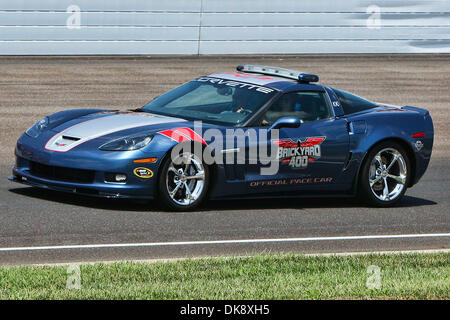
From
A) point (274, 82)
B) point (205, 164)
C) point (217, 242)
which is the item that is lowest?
point (217, 242)

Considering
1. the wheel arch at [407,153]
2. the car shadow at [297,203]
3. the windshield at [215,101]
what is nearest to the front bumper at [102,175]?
the car shadow at [297,203]

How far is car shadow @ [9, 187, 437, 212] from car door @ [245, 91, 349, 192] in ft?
1.26

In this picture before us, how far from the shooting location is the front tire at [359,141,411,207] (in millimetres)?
10688

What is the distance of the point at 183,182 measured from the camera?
9.53 meters

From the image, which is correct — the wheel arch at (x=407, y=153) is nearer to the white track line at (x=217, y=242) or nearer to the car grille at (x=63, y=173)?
the white track line at (x=217, y=242)

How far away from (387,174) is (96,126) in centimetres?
334

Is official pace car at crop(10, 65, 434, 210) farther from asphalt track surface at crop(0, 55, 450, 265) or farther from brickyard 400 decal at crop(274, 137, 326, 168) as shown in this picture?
asphalt track surface at crop(0, 55, 450, 265)

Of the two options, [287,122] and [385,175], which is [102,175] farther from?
[385,175]

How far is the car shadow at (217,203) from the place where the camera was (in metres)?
9.79

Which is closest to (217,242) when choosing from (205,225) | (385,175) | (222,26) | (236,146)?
(205,225)

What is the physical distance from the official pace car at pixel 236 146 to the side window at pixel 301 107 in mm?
13
